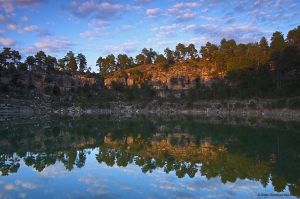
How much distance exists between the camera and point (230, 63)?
63719 mm

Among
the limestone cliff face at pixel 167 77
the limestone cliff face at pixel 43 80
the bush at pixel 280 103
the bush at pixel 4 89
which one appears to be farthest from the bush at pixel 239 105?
the bush at pixel 4 89

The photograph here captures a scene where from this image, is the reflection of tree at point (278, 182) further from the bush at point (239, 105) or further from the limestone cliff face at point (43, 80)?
the limestone cliff face at point (43, 80)

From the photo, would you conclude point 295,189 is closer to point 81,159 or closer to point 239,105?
point 81,159

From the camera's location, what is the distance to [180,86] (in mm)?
78875

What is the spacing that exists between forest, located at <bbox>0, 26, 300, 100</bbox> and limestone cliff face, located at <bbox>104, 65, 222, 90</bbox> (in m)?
2.50

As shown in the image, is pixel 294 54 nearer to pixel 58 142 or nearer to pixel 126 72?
pixel 58 142

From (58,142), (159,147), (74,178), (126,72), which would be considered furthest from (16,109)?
(74,178)

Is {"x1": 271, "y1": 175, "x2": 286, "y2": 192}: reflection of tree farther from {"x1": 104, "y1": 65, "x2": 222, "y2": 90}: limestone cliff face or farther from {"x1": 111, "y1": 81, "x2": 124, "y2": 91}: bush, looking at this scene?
{"x1": 111, "y1": 81, "x2": 124, "y2": 91}: bush

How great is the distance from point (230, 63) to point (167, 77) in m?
22.9

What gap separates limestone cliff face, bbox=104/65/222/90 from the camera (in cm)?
7825

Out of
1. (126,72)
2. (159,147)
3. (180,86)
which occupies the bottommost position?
(159,147)

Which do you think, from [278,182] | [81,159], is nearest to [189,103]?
[81,159]

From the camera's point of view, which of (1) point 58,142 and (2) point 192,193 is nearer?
(2) point 192,193

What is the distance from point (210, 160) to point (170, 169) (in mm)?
2247
